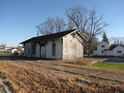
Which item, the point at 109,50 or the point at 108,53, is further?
the point at 108,53

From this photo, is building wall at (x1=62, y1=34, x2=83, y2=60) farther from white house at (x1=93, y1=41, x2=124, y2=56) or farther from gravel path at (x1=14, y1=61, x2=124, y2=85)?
white house at (x1=93, y1=41, x2=124, y2=56)

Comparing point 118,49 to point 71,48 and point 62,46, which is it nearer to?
point 71,48

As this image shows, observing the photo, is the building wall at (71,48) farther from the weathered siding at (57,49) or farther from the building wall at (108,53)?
the building wall at (108,53)

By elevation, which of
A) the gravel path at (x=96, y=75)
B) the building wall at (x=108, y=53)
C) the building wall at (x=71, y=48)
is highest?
the building wall at (x=71, y=48)

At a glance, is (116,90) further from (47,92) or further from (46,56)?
(46,56)

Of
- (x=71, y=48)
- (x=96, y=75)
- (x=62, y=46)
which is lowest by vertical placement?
(x=96, y=75)

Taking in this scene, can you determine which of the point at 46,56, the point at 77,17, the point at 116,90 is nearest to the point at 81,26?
the point at 77,17

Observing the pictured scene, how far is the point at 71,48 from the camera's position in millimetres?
16000

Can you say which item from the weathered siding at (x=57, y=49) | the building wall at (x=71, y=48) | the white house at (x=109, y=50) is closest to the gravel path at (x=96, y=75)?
the weathered siding at (x=57, y=49)

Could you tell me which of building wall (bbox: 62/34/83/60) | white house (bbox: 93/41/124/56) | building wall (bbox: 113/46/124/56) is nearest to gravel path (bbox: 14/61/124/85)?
building wall (bbox: 62/34/83/60)

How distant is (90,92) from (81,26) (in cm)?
3356

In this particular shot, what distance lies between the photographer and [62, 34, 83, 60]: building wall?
1505cm

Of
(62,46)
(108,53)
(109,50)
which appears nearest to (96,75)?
(62,46)

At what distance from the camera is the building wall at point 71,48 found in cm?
1505
